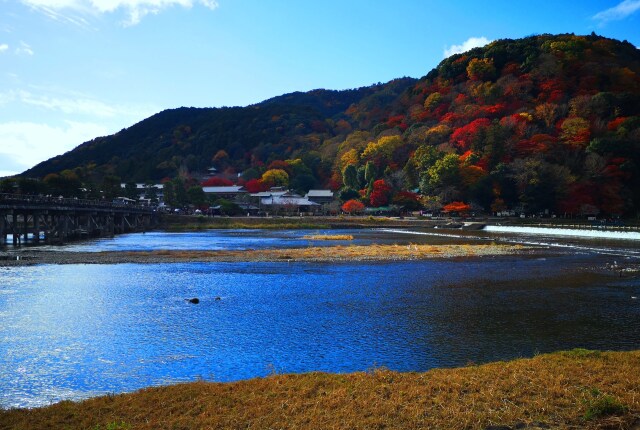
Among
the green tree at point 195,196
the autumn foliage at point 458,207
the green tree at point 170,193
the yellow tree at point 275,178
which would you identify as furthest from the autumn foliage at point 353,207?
the green tree at point 170,193

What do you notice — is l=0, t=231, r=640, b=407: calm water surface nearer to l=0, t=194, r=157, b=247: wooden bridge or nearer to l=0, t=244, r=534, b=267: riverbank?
l=0, t=244, r=534, b=267: riverbank

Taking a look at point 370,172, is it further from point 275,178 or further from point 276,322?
point 276,322

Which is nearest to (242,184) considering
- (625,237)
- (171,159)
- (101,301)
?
(171,159)

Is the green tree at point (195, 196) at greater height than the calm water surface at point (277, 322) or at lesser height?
greater

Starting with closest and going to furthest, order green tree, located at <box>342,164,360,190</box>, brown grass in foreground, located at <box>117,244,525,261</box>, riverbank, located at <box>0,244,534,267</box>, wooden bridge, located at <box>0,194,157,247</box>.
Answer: riverbank, located at <box>0,244,534,267</box>
brown grass in foreground, located at <box>117,244,525,261</box>
wooden bridge, located at <box>0,194,157,247</box>
green tree, located at <box>342,164,360,190</box>

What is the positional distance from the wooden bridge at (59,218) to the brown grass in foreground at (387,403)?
35383 millimetres

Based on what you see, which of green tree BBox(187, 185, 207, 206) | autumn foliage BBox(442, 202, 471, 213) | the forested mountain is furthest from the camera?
green tree BBox(187, 185, 207, 206)

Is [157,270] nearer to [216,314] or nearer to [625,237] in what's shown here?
[216,314]

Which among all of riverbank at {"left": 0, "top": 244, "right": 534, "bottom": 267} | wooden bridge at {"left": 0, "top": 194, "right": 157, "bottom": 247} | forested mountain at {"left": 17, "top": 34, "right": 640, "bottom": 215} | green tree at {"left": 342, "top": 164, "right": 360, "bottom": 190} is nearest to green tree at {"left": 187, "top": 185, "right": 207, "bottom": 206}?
wooden bridge at {"left": 0, "top": 194, "right": 157, "bottom": 247}

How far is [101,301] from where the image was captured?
1841cm

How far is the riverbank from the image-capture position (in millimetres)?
30922

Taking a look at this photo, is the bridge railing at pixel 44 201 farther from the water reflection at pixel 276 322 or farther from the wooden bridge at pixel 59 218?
the water reflection at pixel 276 322

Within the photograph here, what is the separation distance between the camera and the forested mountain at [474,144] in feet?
227

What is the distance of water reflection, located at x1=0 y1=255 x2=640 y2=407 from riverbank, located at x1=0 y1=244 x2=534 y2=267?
5550 millimetres
